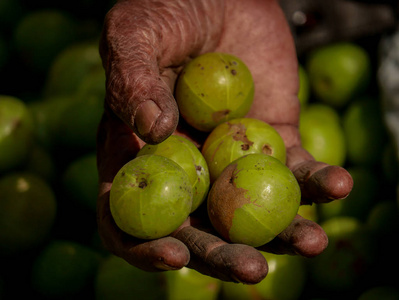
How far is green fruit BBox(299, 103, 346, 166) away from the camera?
2848mm

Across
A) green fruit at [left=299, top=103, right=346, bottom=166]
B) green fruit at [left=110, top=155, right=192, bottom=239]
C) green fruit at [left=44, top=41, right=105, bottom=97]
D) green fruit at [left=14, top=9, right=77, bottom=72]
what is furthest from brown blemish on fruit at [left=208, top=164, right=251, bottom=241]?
green fruit at [left=14, top=9, right=77, bottom=72]

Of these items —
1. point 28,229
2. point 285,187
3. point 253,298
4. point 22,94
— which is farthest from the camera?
point 22,94

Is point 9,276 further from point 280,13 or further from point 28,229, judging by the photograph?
point 280,13

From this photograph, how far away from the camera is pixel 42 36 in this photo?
358 centimetres

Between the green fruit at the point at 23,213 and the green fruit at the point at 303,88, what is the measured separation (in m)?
1.68

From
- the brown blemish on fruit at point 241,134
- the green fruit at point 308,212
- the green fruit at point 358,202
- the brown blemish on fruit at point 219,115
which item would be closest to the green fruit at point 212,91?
the brown blemish on fruit at point 219,115

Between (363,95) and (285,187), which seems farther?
(363,95)

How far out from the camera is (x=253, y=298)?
231 cm

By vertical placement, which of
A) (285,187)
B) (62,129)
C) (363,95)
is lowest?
(62,129)

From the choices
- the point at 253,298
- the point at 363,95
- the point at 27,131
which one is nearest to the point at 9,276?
the point at 27,131

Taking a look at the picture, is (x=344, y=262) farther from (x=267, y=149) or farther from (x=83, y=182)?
(x=83, y=182)

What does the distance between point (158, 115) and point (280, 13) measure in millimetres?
1383

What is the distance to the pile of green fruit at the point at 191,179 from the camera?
1550 mm

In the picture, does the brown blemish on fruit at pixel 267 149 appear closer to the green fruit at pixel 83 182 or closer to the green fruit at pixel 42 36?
the green fruit at pixel 83 182
